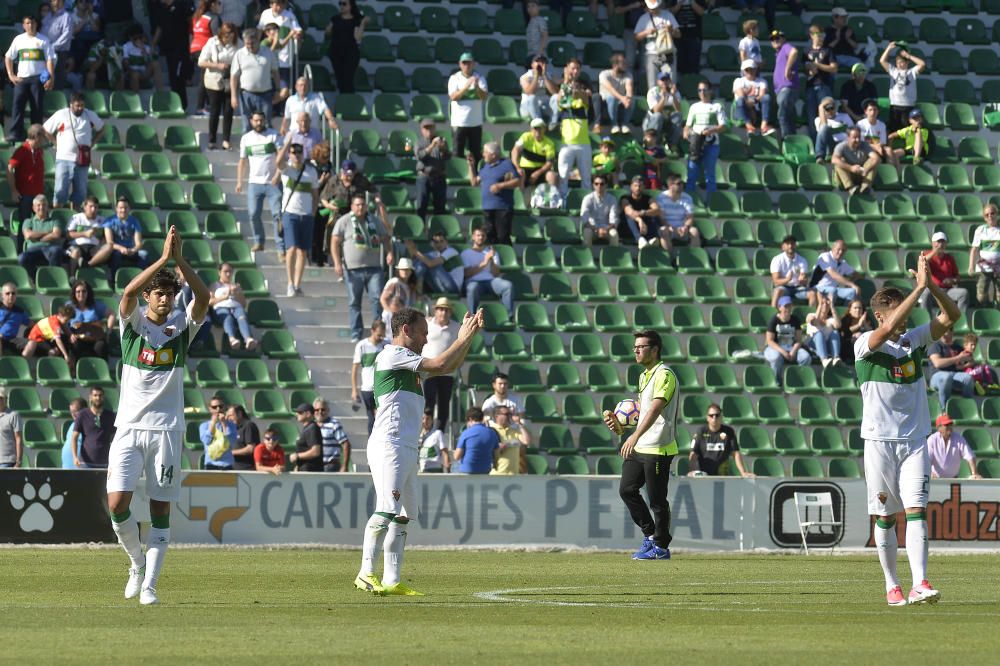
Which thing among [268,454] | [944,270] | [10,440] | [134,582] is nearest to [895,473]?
[134,582]

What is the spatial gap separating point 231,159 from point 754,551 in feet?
36.3

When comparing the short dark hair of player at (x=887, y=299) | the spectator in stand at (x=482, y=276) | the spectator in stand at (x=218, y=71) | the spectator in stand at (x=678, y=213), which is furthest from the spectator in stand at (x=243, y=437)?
the short dark hair of player at (x=887, y=299)

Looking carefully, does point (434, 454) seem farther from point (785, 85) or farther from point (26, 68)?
point (785, 85)

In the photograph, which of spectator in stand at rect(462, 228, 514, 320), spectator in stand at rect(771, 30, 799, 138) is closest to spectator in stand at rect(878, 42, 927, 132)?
spectator in stand at rect(771, 30, 799, 138)

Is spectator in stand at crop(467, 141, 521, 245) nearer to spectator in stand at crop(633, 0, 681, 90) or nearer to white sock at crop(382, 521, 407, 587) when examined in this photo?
spectator in stand at crop(633, 0, 681, 90)

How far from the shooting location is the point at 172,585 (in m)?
14.3

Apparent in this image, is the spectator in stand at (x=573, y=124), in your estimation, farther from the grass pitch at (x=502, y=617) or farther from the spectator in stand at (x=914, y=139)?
the grass pitch at (x=502, y=617)

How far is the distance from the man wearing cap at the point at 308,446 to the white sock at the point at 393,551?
943cm

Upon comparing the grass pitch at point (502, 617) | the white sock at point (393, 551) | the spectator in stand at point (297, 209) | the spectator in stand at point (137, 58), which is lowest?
the grass pitch at point (502, 617)

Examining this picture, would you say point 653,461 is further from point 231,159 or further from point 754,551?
point 231,159

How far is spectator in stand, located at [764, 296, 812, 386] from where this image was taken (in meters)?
25.9

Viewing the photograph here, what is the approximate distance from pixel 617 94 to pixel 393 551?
1782cm

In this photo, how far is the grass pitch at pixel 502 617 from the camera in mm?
9281

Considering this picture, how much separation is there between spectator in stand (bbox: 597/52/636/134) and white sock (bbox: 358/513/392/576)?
17.6 meters
